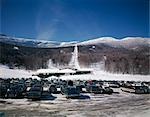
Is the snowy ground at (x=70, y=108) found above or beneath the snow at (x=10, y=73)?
beneath

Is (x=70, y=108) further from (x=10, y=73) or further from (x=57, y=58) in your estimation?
(x=57, y=58)

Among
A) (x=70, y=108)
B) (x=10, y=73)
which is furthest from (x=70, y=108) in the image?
(x=10, y=73)

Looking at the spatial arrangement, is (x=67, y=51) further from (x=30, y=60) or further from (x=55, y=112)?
(x=55, y=112)

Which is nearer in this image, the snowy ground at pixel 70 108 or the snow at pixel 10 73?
the snowy ground at pixel 70 108

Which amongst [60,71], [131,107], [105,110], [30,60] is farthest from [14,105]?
[30,60]

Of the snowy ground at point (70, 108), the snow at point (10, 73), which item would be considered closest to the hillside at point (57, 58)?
the snow at point (10, 73)

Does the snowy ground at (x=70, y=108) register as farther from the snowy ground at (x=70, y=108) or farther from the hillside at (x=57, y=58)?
A: the hillside at (x=57, y=58)

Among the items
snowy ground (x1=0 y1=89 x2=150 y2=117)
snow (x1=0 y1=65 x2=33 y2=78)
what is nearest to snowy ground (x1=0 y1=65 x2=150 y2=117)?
snowy ground (x1=0 y1=89 x2=150 y2=117)

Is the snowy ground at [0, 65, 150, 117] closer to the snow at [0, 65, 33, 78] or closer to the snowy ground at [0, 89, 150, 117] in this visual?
the snowy ground at [0, 89, 150, 117]

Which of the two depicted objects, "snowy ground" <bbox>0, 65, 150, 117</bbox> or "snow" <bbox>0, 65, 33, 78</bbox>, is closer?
"snowy ground" <bbox>0, 65, 150, 117</bbox>
